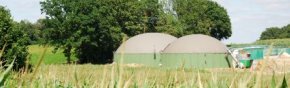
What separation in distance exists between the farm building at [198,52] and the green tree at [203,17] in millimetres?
54556

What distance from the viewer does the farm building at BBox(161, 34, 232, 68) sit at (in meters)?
57.4

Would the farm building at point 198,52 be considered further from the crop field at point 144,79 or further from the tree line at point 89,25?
the crop field at point 144,79

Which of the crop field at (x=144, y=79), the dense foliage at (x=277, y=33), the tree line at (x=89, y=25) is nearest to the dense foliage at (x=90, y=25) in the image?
the tree line at (x=89, y=25)

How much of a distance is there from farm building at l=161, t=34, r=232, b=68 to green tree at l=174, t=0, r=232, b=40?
179 ft

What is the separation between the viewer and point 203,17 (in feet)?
395

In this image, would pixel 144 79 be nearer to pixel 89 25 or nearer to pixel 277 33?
pixel 89 25

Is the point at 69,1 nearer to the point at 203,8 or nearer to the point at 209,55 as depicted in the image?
the point at 209,55

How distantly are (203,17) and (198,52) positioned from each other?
63369 mm

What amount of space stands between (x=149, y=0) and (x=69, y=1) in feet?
108

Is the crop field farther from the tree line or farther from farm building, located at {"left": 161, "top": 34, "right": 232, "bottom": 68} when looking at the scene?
the tree line

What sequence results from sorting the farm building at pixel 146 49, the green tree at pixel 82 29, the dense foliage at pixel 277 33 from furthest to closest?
the dense foliage at pixel 277 33
the green tree at pixel 82 29
the farm building at pixel 146 49

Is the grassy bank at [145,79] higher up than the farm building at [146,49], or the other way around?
the grassy bank at [145,79]

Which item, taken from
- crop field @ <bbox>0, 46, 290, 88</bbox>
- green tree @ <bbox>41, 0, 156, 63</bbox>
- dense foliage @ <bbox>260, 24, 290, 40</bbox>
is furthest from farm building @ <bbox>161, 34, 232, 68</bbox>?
dense foliage @ <bbox>260, 24, 290, 40</bbox>

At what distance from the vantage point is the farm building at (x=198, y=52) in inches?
2261
